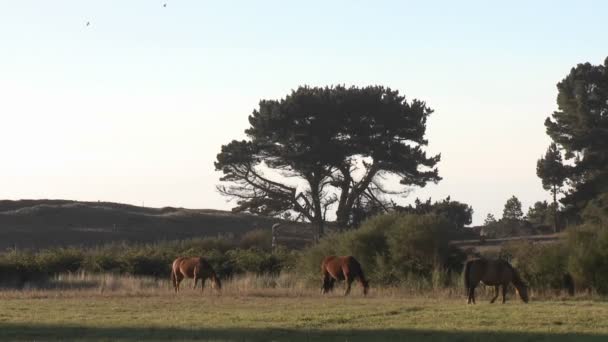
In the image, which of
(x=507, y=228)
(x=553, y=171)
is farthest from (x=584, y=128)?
(x=507, y=228)

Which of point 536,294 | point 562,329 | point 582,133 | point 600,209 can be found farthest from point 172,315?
point 582,133

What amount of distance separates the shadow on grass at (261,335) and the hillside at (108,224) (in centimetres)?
4481

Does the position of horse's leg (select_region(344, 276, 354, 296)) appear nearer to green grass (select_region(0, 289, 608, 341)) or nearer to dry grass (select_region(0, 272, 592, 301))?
dry grass (select_region(0, 272, 592, 301))

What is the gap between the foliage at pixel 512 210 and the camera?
96688 millimetres

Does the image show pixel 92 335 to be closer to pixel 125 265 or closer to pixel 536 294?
pixel 536 294

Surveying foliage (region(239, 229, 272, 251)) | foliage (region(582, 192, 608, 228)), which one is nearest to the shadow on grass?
foliage (region(239, 229, 272, 251))

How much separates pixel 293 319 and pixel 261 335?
3.58 meters

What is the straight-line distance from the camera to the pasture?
23.6 metres

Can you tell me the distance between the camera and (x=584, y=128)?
71312mm

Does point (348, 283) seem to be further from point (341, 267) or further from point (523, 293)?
point (523, 293)

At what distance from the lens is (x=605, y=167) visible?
71438 millimetres

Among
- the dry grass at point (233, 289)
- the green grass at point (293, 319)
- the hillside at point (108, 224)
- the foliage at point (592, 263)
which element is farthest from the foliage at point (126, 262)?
the hillside at point (108, 224)

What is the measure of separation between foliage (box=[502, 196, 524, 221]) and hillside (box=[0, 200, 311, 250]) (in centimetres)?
2332

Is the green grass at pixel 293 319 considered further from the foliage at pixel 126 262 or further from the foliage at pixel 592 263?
the foliage at pixel 126 262
